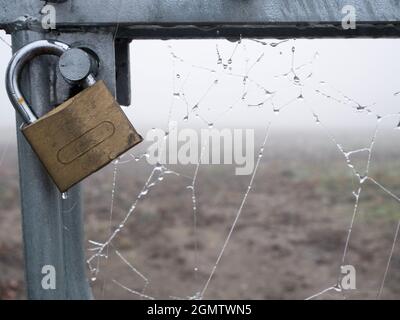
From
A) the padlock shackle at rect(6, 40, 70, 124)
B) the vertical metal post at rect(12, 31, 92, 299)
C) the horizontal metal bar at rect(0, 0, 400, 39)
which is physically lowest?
the vertical metal post at rect(12, 31, 92, 299)

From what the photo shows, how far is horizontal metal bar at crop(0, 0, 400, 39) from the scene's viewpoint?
44cm

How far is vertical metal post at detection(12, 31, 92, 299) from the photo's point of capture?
1.50ft

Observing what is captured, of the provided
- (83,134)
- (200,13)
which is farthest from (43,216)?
(200,13)

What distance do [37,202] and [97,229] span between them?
6141 mm

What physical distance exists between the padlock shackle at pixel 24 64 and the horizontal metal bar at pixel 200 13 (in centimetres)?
2

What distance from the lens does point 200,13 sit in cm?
44

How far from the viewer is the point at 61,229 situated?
468mm

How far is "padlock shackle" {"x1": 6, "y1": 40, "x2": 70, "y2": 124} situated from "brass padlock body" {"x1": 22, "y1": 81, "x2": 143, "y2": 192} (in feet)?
0.08

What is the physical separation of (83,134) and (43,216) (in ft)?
0.31

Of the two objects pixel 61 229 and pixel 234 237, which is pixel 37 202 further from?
pixel 234 237

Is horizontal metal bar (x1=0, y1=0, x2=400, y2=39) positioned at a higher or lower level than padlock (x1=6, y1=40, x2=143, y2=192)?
higher

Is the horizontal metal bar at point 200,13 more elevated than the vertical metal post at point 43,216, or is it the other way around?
the horizontal metal bar at point 200,13

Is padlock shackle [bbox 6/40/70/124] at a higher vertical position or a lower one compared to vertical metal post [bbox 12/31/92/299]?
higher

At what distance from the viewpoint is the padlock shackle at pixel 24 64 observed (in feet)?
1.47
